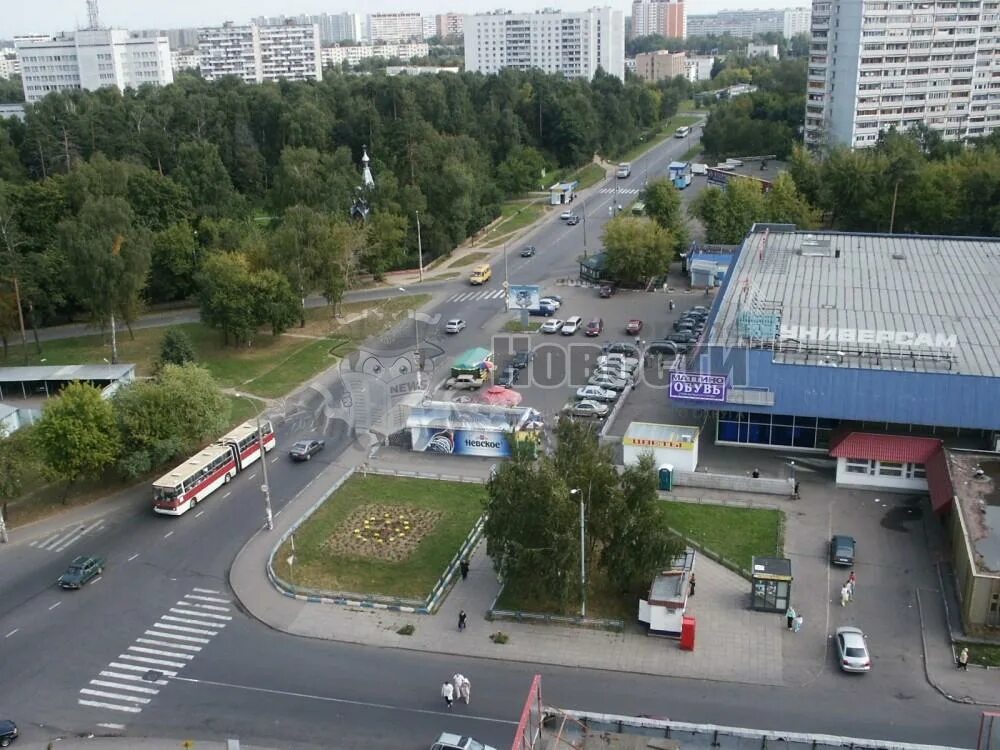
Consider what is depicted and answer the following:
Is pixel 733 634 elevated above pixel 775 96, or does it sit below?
below

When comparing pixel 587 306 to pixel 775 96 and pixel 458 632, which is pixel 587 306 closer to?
pixel 458 632

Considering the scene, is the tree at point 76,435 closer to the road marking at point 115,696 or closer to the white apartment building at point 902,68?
the road marking at point 115,696

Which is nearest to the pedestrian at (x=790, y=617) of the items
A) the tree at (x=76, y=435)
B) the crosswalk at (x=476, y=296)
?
the tree at (x=76, y=435)

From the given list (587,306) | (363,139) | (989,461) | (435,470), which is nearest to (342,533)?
(435,470)

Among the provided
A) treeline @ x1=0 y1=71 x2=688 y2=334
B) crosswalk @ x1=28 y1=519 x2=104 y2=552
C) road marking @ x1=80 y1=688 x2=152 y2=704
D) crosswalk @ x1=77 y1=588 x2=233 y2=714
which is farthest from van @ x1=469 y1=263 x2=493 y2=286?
road marking @ x1=80 y1=688 x2=152 y2=704

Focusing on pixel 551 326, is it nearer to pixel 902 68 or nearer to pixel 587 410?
pixel 587 410

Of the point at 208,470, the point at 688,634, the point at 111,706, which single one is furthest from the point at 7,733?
the point at 688,634

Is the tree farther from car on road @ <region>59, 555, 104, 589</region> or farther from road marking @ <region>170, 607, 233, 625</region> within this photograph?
road marking @ <region>170, 607, 233, 625</region>
